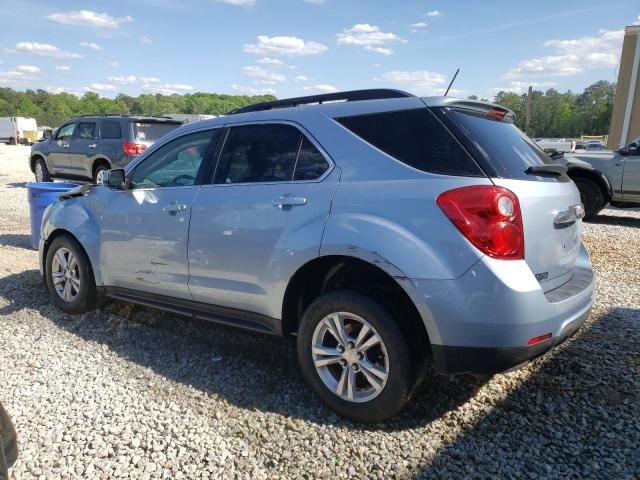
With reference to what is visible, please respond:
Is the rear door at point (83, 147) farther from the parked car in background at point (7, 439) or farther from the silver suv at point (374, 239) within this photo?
the parked car in background at point (7, 439)

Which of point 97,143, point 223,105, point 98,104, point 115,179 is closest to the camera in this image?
point 115,179

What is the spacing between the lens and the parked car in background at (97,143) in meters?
11.6

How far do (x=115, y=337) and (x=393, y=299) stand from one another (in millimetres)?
2549

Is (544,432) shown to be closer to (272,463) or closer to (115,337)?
(272,463)

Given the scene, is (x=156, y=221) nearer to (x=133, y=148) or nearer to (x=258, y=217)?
(x=258, y=217)

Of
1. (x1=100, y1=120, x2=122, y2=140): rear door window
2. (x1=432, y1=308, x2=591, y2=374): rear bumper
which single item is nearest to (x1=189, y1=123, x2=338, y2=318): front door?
(x1=432, y1=308, x2=591, y2=374): rear bumper

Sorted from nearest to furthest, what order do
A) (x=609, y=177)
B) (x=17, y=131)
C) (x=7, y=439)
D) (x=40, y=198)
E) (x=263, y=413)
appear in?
1. (x=7, y=439)
2. (x=263, y=413)
3. (x=40, y=198)
4. (x=609, y=177)
5. (x=17, y=131)

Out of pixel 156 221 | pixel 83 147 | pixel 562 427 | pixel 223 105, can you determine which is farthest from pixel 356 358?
pixel 223 105

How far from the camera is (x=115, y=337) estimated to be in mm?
4266

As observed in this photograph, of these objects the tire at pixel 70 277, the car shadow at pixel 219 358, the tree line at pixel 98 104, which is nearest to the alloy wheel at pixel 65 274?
the tire at pixel 70 277

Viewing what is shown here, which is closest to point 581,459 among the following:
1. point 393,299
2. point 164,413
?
point 393,299

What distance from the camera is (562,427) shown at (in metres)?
2.88

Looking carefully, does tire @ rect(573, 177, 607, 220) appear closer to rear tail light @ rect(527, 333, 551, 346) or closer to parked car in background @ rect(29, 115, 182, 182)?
rear tail light @ rect(527, 333, 551, 346)

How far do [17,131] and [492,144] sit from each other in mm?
64645
